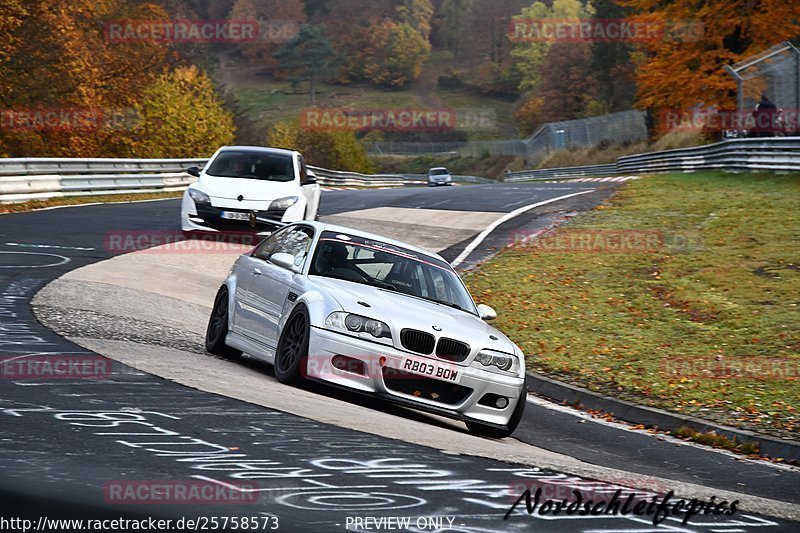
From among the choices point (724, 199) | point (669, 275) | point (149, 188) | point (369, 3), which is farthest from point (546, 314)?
point (369, 3)

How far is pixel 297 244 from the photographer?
33.6 ft

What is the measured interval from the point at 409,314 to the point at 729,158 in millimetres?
26754

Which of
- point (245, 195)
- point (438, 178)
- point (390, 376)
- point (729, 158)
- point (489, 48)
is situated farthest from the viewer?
point (489, 48)

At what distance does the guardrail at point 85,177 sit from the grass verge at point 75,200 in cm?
13

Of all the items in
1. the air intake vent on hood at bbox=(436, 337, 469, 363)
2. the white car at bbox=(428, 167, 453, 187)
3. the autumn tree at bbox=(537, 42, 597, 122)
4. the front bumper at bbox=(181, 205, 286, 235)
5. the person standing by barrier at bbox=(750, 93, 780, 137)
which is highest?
the autumn tree at bbox=(537, 42, 597, 122)

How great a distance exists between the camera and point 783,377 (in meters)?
11.4

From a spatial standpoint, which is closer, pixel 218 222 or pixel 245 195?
pixel 218 222

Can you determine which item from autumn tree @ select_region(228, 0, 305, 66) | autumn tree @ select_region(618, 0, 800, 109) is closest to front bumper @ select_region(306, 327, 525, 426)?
autumn tree @ select_region(618, 0, 800, 109)

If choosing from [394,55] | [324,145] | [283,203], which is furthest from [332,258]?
[394,55]

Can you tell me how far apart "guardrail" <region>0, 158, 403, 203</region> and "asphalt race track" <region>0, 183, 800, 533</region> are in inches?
570

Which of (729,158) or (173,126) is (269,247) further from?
(173,126)

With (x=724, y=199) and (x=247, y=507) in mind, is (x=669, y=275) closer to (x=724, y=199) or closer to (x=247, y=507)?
(x=724, y=199)

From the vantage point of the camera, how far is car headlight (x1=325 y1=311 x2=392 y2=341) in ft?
27.4

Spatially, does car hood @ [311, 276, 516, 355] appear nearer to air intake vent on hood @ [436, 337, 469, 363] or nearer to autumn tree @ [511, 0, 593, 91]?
air intake vent on hood @ [436, 337, 469, 363]
